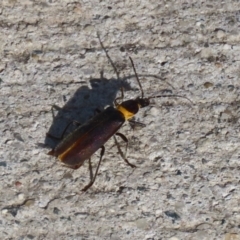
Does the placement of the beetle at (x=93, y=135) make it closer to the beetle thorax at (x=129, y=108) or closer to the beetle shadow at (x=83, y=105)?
the beetle thorax at (x=129, y=108)

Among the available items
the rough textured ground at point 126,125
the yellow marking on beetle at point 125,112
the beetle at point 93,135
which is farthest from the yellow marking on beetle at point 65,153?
the yellow marking on beetle at point 125,112

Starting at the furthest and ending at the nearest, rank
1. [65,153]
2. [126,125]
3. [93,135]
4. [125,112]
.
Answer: [126,125]
[125,112]
[93,135]
[65,153]

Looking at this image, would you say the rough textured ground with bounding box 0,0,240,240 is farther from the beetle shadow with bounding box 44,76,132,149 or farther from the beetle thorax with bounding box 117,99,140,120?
the beetle thorax with bounding box 117,99,140,120

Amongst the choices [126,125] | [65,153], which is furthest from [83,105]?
[65,153]

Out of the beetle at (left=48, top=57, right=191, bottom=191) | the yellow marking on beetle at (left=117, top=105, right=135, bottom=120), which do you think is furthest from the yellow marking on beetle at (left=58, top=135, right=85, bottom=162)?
the yellow marking on beetle at (left=117, top=105, right=135, bottom=120)

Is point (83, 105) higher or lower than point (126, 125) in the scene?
higher

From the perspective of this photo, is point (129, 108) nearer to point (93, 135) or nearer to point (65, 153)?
point (93, 135)

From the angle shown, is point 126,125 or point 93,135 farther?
point 126,125
